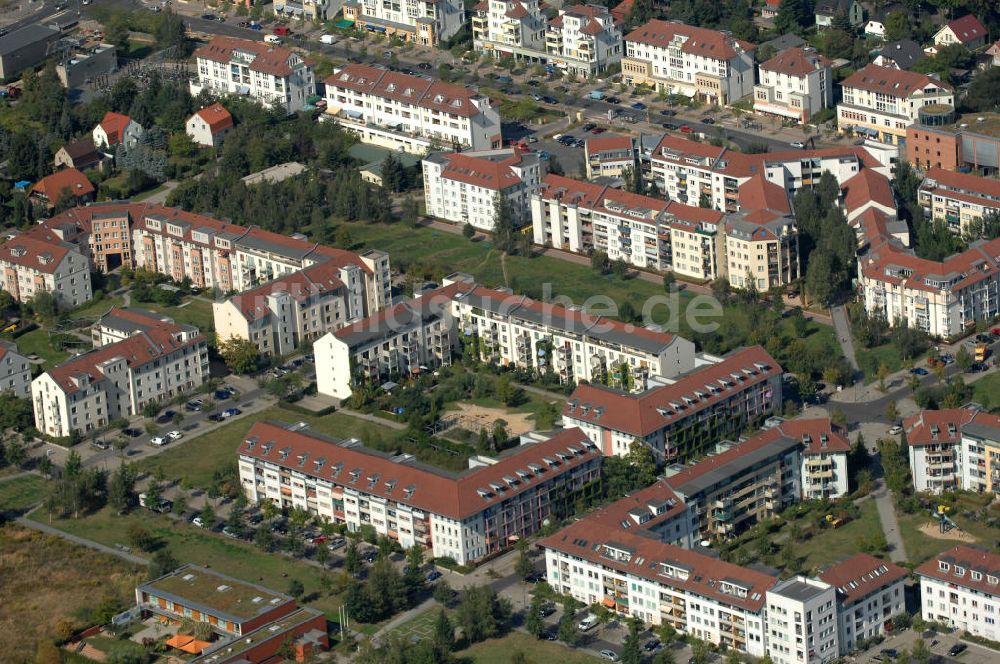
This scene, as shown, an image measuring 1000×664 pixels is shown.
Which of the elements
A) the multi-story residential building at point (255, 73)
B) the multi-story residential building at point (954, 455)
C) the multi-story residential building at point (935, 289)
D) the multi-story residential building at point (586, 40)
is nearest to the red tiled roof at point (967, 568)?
the multi-story residential building at point (954, 455)

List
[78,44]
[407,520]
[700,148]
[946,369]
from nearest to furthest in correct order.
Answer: [407,520] → [946,369] → [700,148] → [78,44]

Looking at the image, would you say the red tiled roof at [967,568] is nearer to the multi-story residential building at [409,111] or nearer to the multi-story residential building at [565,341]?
the multi-story residential building at [565,341]

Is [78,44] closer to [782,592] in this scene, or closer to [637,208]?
[637,208]

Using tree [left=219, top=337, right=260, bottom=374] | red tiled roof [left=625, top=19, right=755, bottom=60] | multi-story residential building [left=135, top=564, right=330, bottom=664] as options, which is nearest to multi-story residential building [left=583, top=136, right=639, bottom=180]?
red tiled roof [left=625, top=19, right=755, bottom=60]

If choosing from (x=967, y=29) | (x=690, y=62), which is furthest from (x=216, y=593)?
(x=967, y=29)

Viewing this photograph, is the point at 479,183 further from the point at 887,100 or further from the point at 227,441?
the point at 227,441

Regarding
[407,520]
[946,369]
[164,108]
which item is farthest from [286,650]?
[164,108]
